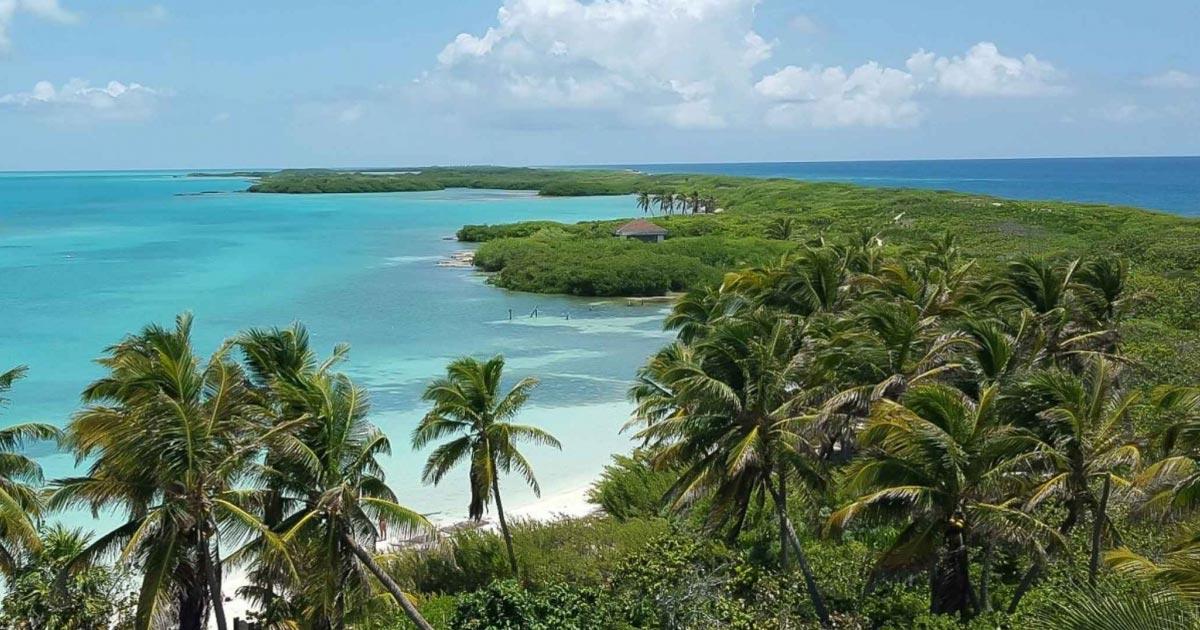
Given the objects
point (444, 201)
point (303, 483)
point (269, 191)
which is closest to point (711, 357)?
point (303, 483)

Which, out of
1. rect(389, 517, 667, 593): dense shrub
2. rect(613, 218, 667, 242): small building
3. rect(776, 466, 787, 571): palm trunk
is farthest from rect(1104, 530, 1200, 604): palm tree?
rect(613, 218, 667, 242): small building

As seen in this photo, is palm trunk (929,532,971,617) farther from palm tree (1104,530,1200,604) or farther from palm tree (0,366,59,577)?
palm tree (0,366,59,577)

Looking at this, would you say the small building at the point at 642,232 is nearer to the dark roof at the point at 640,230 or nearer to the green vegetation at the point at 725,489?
the dark roof at the point at 640,230

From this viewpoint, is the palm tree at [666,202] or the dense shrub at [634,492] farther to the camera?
the palm tree at [666,202]

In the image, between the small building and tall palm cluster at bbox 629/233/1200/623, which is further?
the small building

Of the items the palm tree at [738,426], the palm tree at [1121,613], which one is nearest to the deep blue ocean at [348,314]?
the palm tree at [738,426]
